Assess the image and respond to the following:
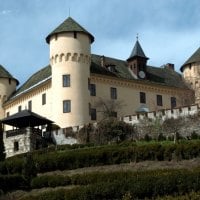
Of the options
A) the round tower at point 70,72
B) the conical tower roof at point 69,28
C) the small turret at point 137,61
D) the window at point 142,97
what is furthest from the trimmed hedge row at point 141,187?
the small turret at point 137,61

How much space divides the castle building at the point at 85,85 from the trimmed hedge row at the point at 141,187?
26980mm

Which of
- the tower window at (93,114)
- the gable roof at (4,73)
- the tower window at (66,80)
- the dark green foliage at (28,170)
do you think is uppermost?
the gable roof at (4,73)

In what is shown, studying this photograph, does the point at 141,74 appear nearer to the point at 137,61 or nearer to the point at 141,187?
the point at 137,61

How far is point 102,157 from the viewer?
1607 inches

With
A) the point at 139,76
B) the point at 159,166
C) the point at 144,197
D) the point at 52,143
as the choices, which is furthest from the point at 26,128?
the point at 144,197

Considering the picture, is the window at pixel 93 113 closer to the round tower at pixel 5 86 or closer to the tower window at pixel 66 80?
the tower window at pixel 66 80

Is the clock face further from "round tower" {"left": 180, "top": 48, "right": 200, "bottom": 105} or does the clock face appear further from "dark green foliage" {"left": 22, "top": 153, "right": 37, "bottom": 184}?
"dark green foliage" {"left": 22, "top": 153, "right": 37, "bottom": 184}

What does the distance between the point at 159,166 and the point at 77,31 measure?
91.5 feet

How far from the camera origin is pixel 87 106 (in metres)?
61.8

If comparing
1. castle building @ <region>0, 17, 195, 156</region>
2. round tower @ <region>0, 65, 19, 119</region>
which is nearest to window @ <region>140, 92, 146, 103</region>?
castle building @ <region>0, 17, 195, 156</region>

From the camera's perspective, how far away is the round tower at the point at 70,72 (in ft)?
200

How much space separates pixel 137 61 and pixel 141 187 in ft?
140

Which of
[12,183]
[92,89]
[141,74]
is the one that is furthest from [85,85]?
[12,183]

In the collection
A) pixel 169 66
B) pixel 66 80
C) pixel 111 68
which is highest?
pixel 169 66
